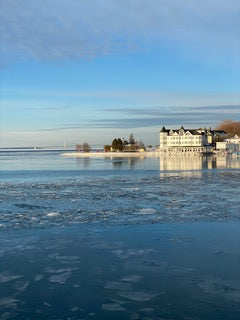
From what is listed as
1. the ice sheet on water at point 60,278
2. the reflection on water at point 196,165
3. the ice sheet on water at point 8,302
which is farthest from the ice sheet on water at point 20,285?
the reflection on water at point 196,165

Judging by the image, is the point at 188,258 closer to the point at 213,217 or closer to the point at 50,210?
the point at 213,217

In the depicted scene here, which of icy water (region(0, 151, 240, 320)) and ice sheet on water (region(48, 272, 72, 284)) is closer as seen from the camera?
icy water (region(0, 151, 240, 320))

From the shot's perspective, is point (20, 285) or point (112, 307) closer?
point (112, 307)

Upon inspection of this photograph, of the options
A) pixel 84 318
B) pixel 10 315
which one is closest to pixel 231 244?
pixel 84 318

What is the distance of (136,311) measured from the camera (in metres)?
5.27

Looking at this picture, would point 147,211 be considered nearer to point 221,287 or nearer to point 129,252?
point 129,252

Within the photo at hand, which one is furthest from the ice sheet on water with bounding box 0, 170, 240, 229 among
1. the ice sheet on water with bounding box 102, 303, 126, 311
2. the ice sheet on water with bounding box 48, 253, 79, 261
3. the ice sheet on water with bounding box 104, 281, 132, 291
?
the ice sheet on water with bounding box 102, 303, 126, 311

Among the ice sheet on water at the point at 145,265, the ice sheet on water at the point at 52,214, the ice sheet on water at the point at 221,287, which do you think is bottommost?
the ice sheet on water at the point at 221,287

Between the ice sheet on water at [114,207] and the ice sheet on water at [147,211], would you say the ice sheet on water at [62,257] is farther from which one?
the ice sheet on water at [147,211]

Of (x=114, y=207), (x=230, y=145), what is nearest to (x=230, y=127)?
(x=230, y=145)

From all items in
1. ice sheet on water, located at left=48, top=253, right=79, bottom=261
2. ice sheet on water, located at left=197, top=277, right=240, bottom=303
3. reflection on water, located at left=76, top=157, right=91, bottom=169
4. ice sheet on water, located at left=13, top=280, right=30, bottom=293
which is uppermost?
ice sheet on water, located at left=48, top=253, right=79, bottom=261

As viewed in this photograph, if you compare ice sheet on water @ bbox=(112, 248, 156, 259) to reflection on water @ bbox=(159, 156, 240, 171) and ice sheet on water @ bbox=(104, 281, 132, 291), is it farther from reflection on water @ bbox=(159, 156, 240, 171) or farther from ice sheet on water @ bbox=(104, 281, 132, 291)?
reflection on water @ bbox=(159, 156, 240, 171)

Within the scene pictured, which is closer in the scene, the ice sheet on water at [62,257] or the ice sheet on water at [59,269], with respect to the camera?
the ice sheet on water at [59,269]

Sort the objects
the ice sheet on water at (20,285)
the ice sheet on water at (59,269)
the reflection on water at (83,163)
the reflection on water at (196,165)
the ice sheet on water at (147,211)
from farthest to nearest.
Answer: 1. the reflection on water at (83,163)
2. the reflection on water at (196,165)
3. the ice sheet on water at (147,211)
4. the ice sheet on water at (59,269)
5. the ice sheet on water at (20,285)
